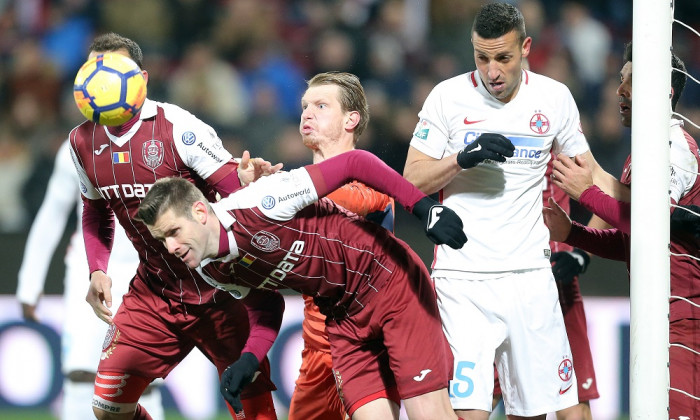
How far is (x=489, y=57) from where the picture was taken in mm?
3713

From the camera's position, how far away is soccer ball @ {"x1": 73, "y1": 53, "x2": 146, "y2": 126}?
12.4 ft

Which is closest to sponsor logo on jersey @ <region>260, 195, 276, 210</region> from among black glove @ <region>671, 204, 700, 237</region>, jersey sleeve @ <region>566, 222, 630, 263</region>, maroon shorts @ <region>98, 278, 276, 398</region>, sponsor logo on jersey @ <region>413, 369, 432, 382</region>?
sponsor logo on jersey @ <region>413, 369, 432, 382</region>

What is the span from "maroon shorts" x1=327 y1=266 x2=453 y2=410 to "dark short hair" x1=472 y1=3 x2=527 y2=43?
96 cm

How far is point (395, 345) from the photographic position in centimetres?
359

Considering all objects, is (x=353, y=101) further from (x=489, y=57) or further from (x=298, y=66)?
(x=298, y=66)

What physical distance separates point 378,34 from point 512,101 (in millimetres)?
3781

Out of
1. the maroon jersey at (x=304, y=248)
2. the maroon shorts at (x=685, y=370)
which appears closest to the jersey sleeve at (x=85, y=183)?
the maroon jersey at (x=304, y=248)

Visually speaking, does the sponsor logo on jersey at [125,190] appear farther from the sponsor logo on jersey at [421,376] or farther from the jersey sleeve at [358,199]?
the sponsor logo on jersey at [421,376]

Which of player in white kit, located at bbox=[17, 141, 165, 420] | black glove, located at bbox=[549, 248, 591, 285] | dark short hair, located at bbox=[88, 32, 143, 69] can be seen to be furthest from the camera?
player in white kit, located at bbox=[17, 141, 165, 420]

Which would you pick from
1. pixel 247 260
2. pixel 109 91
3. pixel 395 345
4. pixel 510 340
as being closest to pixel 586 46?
pixel 510 340

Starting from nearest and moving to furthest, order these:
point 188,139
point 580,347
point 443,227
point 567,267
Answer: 1. point 443,227
2. point 188,139
3. point 567,267
4. point 580,347

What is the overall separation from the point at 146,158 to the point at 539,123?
1.64 metres

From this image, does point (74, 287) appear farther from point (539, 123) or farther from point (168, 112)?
point (539, 123)

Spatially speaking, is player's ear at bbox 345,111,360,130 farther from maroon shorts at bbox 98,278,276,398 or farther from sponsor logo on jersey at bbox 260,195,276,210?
sponsor logo on jersey at bbox 260,195,276,210
